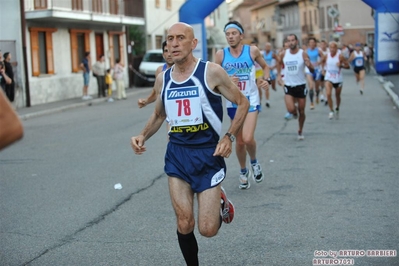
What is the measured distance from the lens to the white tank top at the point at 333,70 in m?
15.9

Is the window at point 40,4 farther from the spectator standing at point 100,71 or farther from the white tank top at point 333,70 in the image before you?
the white tank top at point 333,70

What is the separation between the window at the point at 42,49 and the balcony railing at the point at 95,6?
99 centimetres

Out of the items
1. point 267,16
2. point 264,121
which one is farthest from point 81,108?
point 267,16

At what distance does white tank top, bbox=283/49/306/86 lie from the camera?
12.6m

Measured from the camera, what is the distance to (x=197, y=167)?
189 inches

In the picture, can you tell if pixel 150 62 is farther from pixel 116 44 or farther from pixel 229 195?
pixel 229 195

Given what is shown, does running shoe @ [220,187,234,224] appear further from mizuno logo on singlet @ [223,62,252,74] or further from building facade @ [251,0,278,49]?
building facade @ [251,0,278,49]

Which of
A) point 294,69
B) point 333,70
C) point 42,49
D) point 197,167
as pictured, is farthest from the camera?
point 42,49

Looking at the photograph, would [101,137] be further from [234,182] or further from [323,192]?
[323,192]

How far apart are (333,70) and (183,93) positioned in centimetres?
1160

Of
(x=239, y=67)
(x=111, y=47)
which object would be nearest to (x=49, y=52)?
(x=111, y=47)

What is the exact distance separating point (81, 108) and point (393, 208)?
19.3 meters

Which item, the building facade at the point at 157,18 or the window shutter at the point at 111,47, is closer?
the window shutter at the point at 111,47

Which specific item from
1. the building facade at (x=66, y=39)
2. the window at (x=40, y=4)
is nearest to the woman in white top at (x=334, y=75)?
the building facade at (x=66, y=39)
